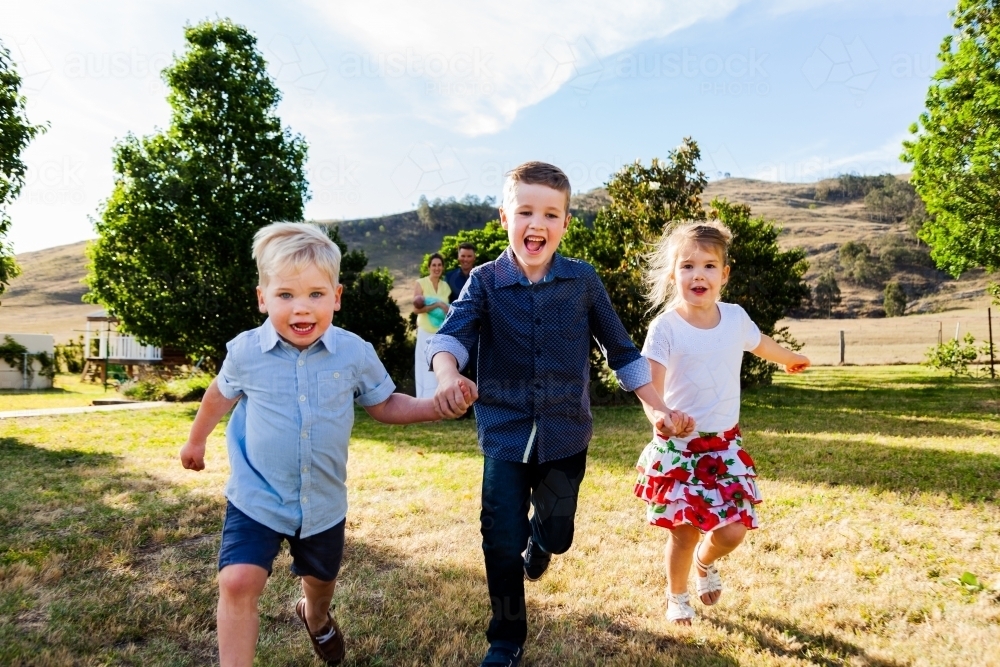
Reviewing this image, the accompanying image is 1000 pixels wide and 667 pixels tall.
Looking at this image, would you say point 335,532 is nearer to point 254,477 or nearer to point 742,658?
point 254,477

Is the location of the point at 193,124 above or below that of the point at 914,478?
above

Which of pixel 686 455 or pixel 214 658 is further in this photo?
pixel 686 455

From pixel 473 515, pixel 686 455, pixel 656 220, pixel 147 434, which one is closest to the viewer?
pixel 686 455

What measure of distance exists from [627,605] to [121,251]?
548 inches

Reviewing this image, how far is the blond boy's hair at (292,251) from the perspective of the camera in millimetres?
2621

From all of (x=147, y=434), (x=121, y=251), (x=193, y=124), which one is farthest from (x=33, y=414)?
(x=193, y=124)

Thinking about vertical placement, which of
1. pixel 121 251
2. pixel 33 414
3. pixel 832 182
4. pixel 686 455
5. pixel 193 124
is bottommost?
pixel 33 414

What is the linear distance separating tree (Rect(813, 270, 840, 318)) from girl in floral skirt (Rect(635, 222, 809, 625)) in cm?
5517

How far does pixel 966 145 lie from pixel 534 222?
1428 centimetres

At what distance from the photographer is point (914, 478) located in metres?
6.24

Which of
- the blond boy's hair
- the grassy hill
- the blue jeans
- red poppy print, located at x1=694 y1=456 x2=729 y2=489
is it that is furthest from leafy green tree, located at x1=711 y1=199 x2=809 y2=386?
the grassy hill

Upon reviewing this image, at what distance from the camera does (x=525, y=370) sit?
2.95 meters

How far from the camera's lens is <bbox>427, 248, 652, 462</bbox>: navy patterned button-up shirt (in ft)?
9.55

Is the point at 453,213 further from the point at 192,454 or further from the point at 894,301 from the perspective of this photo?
the point at 192,454
